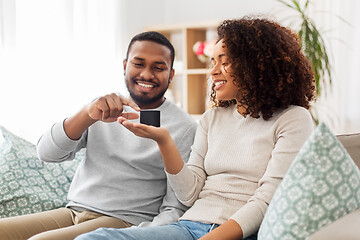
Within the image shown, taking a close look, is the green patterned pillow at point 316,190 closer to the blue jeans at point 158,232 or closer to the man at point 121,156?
the blue jeans at point 158,232

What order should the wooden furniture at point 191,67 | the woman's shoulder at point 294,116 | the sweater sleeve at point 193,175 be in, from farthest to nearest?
the wooden furniture at point 191,67 < the sweater sleeve at point 193,175 < the woman's shoulder at point 294,116

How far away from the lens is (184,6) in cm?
419

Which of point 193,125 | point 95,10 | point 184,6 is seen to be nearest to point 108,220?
point 193,125

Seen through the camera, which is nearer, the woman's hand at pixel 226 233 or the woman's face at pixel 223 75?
the woman's hand at pixel 226 233

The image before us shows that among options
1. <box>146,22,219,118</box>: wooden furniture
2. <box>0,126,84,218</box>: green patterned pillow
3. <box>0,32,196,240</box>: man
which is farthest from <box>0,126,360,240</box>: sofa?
<box>146,22,219,118</box>: wooden furniture

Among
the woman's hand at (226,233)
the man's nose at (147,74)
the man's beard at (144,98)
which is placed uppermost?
the man's nose at (147,74)

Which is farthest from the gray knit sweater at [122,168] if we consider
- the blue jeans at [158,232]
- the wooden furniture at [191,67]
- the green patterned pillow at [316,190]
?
the wooden furniture at [191,67]

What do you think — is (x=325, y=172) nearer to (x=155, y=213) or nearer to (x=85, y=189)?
(x=155, y=213)

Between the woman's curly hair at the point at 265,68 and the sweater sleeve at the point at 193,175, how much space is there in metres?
0.19

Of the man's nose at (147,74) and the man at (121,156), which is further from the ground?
the man's nose at (147,74)

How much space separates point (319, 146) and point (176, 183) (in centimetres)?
56

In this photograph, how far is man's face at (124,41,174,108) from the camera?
5.81 feet

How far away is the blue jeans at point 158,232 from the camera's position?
1.27 meters

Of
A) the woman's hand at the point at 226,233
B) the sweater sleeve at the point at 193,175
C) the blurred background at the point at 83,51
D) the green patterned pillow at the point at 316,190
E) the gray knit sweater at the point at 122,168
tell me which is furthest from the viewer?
the blurred background at the point at 83,51
